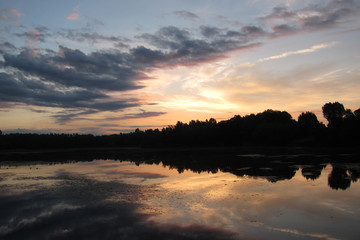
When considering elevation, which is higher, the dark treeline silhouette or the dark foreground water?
the dark treeline silhouette

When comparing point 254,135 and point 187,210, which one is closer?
point 187,210

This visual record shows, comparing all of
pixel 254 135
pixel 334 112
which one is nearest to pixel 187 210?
pixel 254 135

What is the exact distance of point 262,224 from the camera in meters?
11.8

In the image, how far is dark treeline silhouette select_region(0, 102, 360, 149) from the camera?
76812mm

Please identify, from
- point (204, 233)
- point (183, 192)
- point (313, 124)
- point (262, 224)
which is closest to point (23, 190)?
point (183, 192)

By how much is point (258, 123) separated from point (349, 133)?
49.0 m

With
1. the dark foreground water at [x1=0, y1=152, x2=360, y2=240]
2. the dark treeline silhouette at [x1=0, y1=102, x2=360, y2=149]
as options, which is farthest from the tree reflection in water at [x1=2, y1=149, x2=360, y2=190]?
the dark treeline silhouette at [x1=0, y1=102, x2=360, y2=149]

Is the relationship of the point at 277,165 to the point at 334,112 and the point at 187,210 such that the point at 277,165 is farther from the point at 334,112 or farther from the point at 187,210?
the point at 334,112

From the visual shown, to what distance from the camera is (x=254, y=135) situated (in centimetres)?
9981

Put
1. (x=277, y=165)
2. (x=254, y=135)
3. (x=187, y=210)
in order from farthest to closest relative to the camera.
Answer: (x=254, y=135)
(x=277, y=165)
(x=187, y=210)

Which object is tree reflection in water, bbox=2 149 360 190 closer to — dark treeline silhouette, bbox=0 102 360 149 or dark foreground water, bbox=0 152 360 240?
dark foreground water, bbox=0 152 360 240

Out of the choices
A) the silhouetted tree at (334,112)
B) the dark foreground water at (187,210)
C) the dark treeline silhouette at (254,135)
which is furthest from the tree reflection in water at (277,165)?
the silhouetted tree at (334,112)

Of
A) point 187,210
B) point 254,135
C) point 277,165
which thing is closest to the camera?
point 187,210

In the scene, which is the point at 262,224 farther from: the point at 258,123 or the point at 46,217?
the point at 258,123
